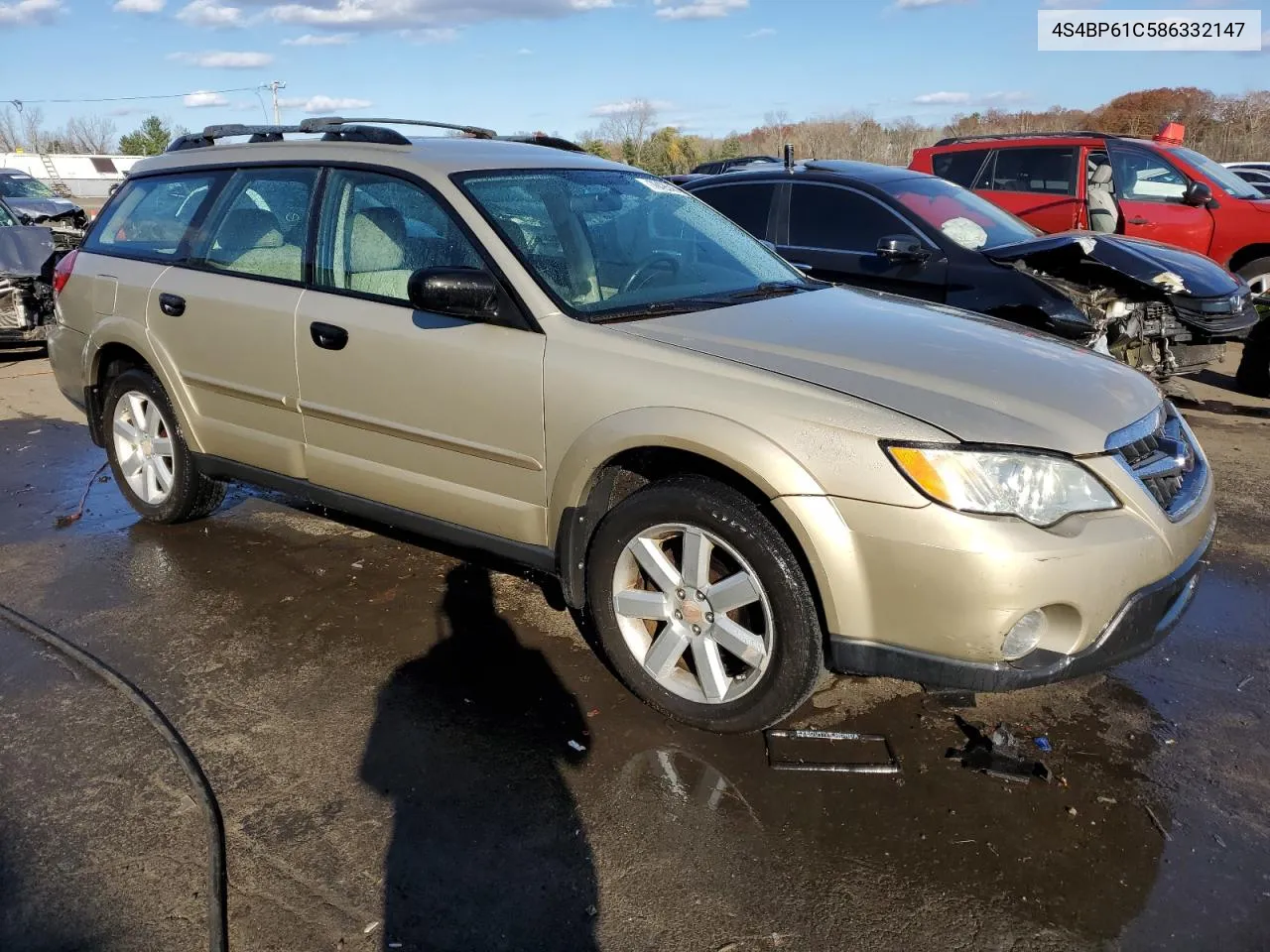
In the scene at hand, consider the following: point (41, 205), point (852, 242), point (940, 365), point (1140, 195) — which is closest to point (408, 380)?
point (940, 365)

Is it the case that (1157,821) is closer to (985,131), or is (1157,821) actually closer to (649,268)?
(649,268)

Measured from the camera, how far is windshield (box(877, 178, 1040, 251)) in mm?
6641

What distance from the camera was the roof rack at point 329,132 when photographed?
13.7ft

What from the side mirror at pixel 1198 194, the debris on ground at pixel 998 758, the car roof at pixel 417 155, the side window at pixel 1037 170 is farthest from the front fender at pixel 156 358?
the side mirror at pixel 1198 194

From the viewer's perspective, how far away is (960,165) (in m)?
10.6

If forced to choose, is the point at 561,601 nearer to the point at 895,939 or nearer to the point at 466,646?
the point at 466,646

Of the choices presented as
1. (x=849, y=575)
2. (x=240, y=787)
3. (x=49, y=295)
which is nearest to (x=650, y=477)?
(x=849, y=575)

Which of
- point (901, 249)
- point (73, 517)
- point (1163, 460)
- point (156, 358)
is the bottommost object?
point (73, 517)

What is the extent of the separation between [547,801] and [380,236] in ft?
7.29

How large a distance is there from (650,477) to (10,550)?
334 cm

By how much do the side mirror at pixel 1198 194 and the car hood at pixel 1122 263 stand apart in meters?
2.86

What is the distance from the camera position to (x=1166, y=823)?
107 inches

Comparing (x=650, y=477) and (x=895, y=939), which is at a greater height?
(x=650, y=477)

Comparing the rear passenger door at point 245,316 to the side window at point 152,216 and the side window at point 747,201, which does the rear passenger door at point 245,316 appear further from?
the side window at point 747,201
